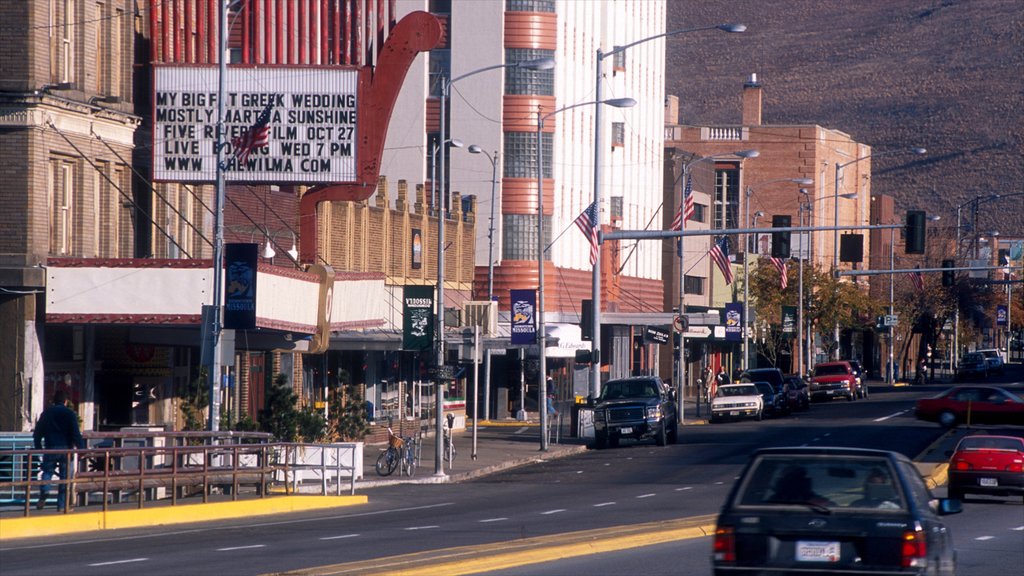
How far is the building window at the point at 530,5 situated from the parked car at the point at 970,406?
78.7 feet

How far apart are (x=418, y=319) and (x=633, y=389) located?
10.3 metres

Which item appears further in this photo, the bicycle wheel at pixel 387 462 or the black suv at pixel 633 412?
the black suv at pixel 633 412

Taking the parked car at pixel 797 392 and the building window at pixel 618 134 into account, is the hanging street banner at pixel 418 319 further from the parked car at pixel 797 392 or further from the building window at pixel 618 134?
the building window at pixel 618 134

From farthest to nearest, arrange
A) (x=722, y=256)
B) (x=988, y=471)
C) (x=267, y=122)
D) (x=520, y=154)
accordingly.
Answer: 1. (x=520, y=154)
2. (x=722, y=256)
3. (x=267, y=122)
4. (x=988, y=471)

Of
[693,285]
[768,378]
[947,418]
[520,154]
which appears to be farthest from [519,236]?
[693,285]

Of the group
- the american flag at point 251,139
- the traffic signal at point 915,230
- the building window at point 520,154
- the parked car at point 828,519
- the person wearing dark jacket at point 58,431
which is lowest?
the person wearing dark jacket at point 58,431

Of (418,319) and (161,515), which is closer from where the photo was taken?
(161,515)

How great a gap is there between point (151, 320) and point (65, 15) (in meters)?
6.45

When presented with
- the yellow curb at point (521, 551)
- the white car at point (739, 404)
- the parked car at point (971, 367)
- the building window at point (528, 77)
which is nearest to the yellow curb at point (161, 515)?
the yellow curb at point (521, 551)

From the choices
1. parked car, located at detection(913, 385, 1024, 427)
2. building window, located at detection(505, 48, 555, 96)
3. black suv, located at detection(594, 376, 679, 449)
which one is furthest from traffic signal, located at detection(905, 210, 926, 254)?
building window, located at detection(505, 48, 555, 96)

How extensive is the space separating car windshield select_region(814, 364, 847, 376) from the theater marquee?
146ft

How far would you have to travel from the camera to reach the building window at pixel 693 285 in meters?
84.1

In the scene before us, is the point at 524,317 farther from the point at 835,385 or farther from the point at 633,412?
the point at 835,385

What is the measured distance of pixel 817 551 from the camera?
1183 cm
